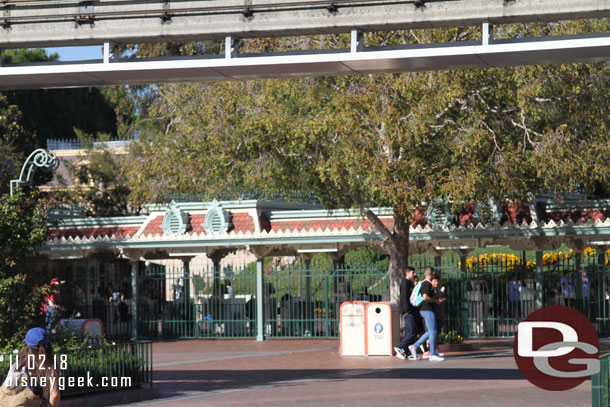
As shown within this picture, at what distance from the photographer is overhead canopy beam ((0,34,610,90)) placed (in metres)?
11.2

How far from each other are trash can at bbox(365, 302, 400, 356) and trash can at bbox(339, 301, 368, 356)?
0.15m

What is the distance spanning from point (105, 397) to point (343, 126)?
7.63 m

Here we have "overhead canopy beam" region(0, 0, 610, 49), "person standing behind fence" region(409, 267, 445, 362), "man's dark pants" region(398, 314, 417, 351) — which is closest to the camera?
"overhead canopy beam" region(0, 0, 610, 49)

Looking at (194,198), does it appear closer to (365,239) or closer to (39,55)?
(365,239)

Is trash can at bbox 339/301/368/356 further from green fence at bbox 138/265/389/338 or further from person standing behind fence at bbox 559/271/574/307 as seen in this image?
person standing behind fence at bbox 559/271/574/307

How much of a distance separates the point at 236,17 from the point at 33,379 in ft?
17.5

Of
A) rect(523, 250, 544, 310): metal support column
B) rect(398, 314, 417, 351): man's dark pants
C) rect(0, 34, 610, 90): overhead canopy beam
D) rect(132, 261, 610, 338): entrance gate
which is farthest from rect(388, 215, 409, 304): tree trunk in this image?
rect(0, 34, 610, 90): overhead canopy beam

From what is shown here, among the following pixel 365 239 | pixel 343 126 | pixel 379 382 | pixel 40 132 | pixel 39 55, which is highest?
pixel 39 55

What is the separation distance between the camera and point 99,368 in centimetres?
1430

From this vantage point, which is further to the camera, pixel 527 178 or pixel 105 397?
pixel 527 178

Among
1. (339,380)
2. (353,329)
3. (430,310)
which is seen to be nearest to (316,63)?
(339,380)

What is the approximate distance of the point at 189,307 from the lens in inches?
1136

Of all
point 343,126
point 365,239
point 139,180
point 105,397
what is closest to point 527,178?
point 343,126

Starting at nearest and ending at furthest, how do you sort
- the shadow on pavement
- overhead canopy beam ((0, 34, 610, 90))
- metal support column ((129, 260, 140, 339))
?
overhead canopy beam ((0, 34, 610, 90)), the shadow on pavement, metal support column ((129, 260, 140, 339))
